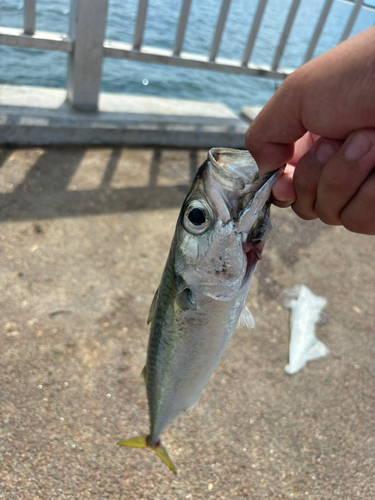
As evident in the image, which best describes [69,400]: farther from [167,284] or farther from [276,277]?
[276,277]

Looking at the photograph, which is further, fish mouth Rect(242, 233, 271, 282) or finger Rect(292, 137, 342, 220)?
fish mouth Rect(242, 233, 271, 282)

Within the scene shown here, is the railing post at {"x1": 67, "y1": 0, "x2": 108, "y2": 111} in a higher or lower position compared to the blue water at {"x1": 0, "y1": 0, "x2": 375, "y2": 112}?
higher

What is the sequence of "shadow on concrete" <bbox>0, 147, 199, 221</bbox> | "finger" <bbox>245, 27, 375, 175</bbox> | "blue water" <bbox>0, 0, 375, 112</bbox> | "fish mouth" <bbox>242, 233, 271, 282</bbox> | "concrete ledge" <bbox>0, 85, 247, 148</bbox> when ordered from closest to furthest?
"finger" <bbox>245, 27, 375, 175</bbox> → "fish mouth" <bbox>242, 233, 271, 282</bbox> → "shadow on concrete" <bbox>0, 147, 199, 221</bbox> → "concrete ledge" <bbox>0, 85, 247, 148</bbox> → "blue water" <bbox>0, 0, 375, 112</bbox>

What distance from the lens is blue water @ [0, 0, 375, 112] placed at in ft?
27.8

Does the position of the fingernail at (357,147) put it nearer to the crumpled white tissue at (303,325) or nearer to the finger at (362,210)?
the finger at (362,210)

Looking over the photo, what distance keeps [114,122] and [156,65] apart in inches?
259

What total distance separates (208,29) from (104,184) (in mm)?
11774

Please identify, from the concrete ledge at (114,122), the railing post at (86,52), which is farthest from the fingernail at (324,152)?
the railing post at (86,52)

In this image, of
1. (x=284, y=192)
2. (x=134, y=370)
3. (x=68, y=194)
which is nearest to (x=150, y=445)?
(x=134, y=370)

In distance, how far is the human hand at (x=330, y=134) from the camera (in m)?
0.97

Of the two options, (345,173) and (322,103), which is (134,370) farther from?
(322,103)

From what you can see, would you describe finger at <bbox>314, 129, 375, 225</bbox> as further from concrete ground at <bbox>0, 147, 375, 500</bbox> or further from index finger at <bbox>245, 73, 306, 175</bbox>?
concrete ground at <bbox>0, 147, 375, 500</bbox>

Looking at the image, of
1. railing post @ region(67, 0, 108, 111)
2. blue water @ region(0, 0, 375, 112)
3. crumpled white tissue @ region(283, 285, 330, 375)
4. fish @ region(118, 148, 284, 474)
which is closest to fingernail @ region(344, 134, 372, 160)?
fish @ region(118, 148, 284, 474)

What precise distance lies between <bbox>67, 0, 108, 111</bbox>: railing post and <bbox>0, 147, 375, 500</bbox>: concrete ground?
1.20 metres
